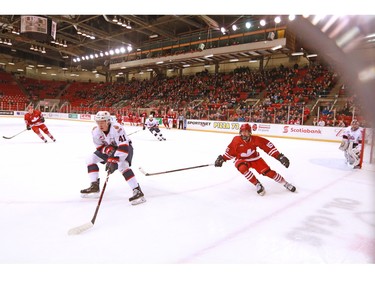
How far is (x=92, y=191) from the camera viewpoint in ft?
10.7

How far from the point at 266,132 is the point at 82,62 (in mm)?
23989

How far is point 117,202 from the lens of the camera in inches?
121

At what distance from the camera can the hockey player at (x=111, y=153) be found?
9.52 ft

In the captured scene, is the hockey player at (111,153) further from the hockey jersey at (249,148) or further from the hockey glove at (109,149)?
the hockey jersey at (249,148)

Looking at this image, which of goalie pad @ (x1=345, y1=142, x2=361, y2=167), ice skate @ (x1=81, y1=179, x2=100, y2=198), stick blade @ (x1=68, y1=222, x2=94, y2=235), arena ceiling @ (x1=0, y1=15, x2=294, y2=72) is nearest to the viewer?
stick blade @ (x1=68, y1=222, x2=94, y2=235)

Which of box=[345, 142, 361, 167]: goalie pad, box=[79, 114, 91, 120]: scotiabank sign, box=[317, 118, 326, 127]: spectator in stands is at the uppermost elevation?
box=[317, 118, 326, 127]: spectator in stands

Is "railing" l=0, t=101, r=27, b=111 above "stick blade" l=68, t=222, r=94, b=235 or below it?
above

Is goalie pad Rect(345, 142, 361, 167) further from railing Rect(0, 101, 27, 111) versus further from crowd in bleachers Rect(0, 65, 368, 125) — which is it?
railing Rect(0, 101, 27, 111)

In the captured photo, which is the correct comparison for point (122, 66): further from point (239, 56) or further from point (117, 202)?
point (117, 202)

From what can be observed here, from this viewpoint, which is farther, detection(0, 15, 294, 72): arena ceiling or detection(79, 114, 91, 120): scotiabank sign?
detection(79, 114, 91, 120): scotiabank sign

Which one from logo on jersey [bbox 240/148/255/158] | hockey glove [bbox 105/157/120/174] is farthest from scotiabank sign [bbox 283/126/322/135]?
hockey glove [bbox 105/157/120/174]

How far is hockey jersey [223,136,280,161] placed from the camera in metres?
3.57

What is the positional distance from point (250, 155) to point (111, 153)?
5.75 feet

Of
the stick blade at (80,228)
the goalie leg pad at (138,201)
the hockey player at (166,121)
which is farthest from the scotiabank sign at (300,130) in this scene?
the stick blade at (80,228)
